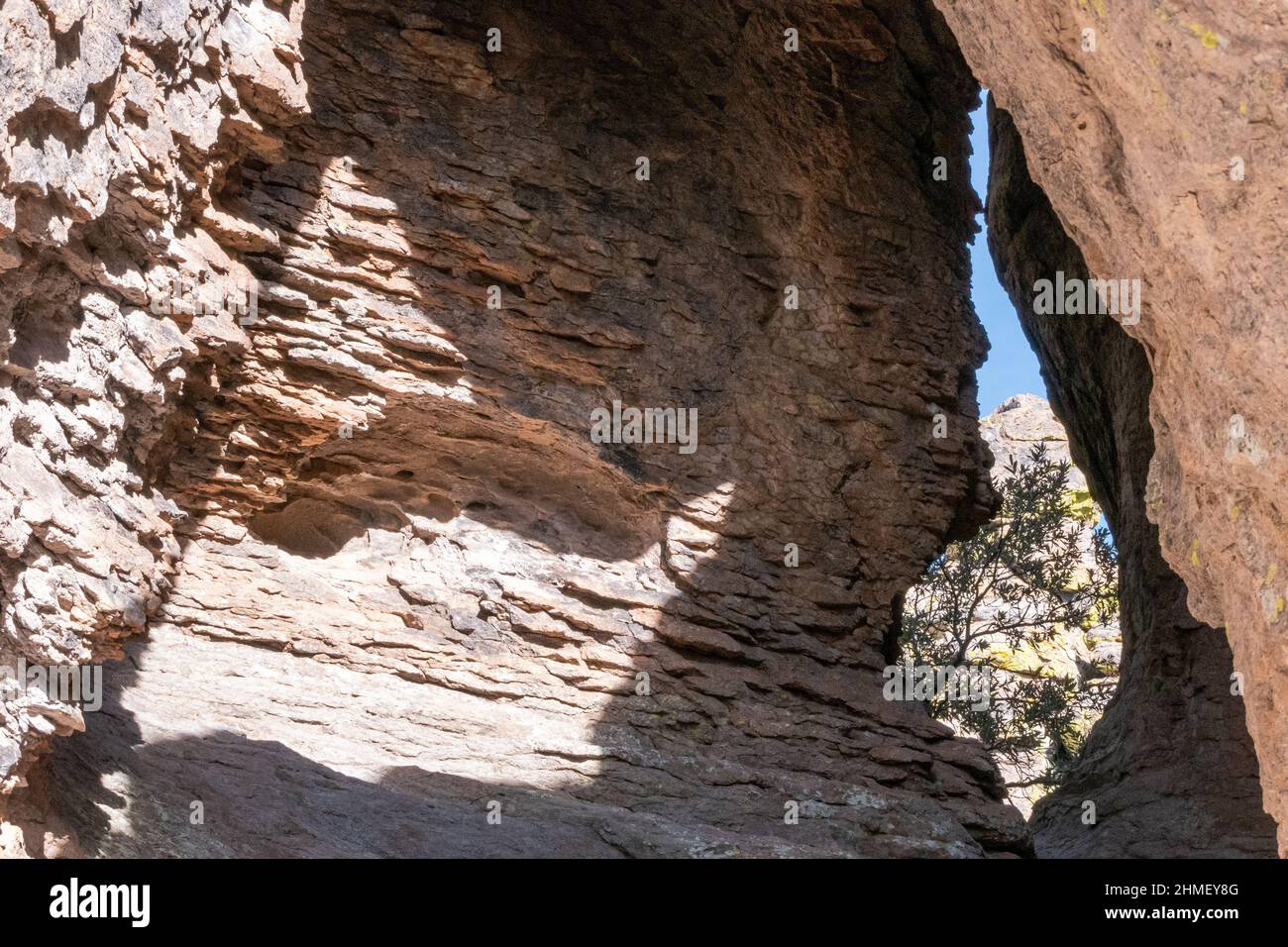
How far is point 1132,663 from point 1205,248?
8501mm

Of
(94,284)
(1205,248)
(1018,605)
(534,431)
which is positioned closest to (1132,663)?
(534,431)

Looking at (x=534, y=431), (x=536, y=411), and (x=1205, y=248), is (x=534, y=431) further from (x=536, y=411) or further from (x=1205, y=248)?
(x=1205, y=248)

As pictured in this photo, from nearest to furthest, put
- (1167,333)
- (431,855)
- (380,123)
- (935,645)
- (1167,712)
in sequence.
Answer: (1167,333)
(431,855)
(380,123)
(1167,712)
(935,645)

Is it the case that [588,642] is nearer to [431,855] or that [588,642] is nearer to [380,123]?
[431,855]

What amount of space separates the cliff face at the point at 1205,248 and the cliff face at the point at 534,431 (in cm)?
360

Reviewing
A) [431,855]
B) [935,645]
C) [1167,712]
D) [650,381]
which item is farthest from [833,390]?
[935,645]

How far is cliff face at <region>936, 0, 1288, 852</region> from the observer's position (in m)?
4.39

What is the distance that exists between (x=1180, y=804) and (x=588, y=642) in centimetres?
505

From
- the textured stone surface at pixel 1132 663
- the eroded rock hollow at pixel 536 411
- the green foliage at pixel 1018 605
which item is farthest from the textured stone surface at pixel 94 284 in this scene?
the green foliage at pixel 1018 605

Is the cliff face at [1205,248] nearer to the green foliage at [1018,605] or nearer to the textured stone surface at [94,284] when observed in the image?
the textured stone surface at [94,284]

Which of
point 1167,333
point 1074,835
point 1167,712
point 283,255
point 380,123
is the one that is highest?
point 380,123

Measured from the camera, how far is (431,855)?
677 cm

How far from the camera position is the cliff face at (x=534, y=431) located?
24.3 feet

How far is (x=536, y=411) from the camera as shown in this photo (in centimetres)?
976
